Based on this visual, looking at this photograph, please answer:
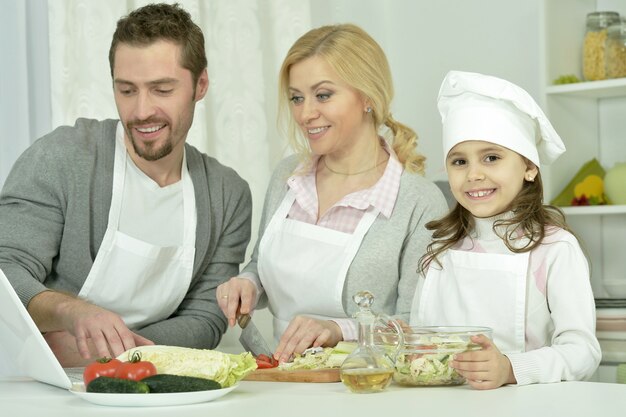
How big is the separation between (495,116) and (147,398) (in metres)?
0.86

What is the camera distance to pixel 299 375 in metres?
1.64

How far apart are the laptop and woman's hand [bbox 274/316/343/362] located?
0.39 meters

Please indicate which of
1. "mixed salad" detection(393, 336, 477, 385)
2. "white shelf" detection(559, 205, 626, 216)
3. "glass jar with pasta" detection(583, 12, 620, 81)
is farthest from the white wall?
"mixed salad" detection(393, 336, 477, 385)

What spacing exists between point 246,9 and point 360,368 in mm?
2198

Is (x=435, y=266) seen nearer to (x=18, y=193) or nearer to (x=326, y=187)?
(x=326, y=187)

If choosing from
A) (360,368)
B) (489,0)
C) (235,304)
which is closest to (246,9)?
(489,0)

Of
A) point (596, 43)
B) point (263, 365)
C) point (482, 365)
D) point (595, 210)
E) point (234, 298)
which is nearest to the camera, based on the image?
point (482, 365)

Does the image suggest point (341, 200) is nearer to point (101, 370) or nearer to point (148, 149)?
point (148, 149)

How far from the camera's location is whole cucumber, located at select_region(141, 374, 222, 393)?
1379mm

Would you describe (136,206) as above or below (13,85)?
below

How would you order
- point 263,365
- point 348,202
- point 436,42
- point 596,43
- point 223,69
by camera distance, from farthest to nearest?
point 436,42 → point 223,69 → point 596,43 → point 348,202 → point 263,365

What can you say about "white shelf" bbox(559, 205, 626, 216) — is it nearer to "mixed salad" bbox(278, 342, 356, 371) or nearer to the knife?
the knife

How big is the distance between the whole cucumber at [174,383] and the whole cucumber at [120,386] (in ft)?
0.04

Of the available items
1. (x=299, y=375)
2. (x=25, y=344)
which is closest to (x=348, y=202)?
(x=299, y=375)
